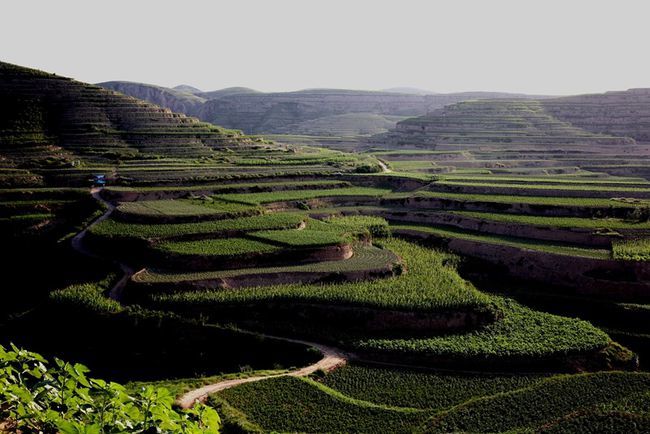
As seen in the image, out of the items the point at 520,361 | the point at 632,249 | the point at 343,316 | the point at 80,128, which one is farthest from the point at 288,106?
the point at 520,361

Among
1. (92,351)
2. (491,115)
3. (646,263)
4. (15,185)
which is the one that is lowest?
Answer: (92,351)

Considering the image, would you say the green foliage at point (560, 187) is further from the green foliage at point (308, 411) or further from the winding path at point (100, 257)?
the green foliage at point (308, 411)

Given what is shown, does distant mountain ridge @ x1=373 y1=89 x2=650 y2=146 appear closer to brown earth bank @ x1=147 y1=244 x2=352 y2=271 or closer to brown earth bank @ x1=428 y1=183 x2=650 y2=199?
brown earth bank @ x1=428 y1=183 x2=650 y2=199

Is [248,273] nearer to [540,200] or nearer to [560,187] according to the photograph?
[540,200]

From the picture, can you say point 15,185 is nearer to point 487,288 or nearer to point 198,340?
point 198,340

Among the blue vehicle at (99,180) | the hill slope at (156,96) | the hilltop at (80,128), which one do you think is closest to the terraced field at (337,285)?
→ the blue vehicle at (99,180)

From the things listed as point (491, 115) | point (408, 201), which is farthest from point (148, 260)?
point (491, 115)
